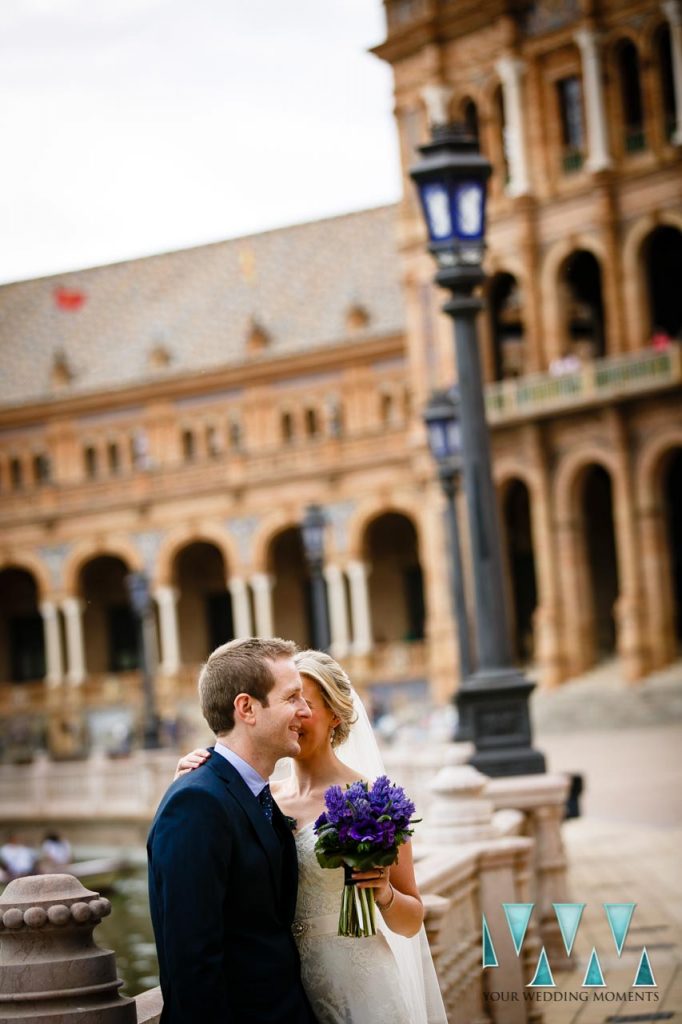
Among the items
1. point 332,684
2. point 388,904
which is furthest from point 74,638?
point 388,904

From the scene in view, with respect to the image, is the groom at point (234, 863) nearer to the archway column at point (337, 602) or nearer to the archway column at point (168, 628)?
the archway column at point (337, 602)

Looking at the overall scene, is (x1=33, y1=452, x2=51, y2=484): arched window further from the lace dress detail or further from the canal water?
the lace dress detail

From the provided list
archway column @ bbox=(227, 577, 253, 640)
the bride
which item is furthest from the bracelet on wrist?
archway column @ bbox=(227, 577, 253, 640)

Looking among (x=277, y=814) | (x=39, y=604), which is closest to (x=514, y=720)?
(x=277, y=814)

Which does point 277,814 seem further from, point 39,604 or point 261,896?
point 39,604

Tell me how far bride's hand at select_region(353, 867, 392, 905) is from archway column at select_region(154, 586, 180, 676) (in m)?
45.7

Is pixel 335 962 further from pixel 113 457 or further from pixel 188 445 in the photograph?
pixel 113 457

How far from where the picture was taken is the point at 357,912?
4395 mm

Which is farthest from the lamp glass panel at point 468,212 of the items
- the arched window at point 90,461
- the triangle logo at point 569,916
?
the arched window at point 90,461

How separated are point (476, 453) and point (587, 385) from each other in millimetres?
27298

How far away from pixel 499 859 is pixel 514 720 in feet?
7.46

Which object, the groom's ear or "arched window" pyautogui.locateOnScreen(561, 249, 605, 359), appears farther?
"arched window" pyautogui.locateOnScreen(561, 249, 605, 359)

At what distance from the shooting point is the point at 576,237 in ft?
127

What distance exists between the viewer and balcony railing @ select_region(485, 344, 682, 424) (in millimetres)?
36062
